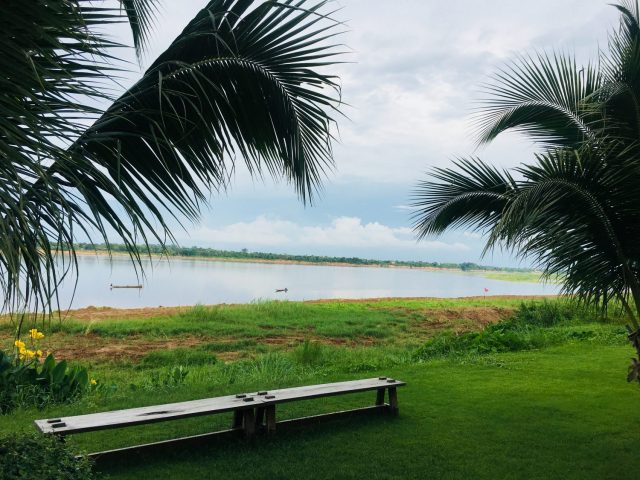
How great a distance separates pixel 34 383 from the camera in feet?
18.9

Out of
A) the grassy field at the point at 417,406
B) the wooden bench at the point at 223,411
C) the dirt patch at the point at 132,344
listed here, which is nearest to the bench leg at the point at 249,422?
the wooden bench at the point at 223,411

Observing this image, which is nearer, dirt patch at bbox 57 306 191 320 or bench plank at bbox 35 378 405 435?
bench plank at bbox 35 378 405 435

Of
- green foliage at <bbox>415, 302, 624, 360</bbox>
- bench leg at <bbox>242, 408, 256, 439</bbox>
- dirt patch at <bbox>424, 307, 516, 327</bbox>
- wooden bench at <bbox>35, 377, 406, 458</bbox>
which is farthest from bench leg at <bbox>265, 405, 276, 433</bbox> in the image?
dirt patch at <bbox>424, 307, 516, 327</bbox>

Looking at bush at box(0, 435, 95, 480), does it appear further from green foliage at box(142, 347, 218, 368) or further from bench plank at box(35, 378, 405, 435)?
green foliage at box(142, 347, 218, 368)

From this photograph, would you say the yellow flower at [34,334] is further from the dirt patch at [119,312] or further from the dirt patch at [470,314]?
the dirt patch at [470,314]

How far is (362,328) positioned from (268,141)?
13113 mm

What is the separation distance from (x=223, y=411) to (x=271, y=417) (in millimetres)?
478

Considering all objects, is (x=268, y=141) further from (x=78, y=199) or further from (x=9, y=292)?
(x=9, y=292)

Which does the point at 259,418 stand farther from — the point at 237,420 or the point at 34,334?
the point at 34,334

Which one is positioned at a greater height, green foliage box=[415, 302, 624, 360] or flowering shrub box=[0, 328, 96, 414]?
green foliage box=[415, 302, 624, 360]

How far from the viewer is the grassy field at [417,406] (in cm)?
400

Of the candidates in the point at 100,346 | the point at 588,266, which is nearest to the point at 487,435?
the point at 588,266

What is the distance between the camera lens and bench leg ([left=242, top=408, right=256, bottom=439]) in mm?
4375

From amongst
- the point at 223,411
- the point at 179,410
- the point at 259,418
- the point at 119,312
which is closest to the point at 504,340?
the point at 259,418
